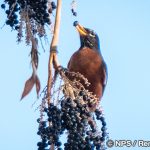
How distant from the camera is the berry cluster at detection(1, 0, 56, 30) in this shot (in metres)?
2.39

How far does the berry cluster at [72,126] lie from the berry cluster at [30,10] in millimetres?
475

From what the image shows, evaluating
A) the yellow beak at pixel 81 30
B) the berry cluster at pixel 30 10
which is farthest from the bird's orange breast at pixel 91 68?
the berry cluster at pixel 30 10

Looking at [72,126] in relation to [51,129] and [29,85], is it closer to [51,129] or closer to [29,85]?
[51,129]

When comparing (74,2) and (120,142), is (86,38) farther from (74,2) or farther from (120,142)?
(74,2)

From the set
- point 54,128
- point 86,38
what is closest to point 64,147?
point 54,128

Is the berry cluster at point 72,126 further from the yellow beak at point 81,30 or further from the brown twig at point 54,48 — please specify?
the yellow beak at point 81,30

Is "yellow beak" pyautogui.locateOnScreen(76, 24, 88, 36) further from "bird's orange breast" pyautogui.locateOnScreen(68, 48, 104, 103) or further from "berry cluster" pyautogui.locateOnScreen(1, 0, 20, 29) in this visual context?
"berry cluster" pyautogui.locateOnScreen(1, 0, 20, 29)

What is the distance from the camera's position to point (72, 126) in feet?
7.29

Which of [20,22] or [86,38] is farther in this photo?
[86,38]

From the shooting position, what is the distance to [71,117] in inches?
87.3

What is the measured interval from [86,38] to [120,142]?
1.21 metres

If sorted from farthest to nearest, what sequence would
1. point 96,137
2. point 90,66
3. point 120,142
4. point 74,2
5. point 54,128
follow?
1. point 120,142
2. point 90,66
3. point 74,2
4. point 96,137
5. point 54,128

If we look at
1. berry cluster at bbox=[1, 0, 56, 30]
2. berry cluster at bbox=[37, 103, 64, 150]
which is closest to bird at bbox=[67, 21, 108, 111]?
berry cluster at bbox=[1, 0, 56, 30]

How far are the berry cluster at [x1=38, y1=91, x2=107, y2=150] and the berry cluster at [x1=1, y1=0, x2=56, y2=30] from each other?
0.47 meters
